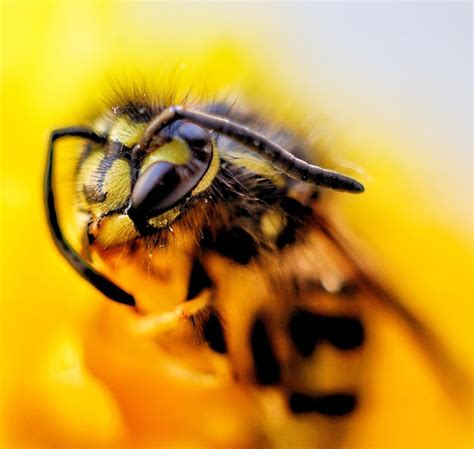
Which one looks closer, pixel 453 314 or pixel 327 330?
pixel 327 330

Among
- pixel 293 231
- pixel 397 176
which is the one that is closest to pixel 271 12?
pixel 397 176

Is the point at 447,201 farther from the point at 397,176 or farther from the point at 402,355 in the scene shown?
the point at 402,355

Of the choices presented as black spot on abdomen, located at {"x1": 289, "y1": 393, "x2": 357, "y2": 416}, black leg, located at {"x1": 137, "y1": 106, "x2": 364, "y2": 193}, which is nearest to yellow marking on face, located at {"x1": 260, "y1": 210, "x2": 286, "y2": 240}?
black leg, located at {"x1": 137, "y1": 106, "x2": 364, "y2": 193}

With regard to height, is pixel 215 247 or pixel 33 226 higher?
pixel 215 247

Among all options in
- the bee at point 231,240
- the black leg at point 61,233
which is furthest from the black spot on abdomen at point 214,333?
the black leg at point 61,233

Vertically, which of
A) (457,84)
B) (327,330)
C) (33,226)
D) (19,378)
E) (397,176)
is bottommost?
(19,378)
